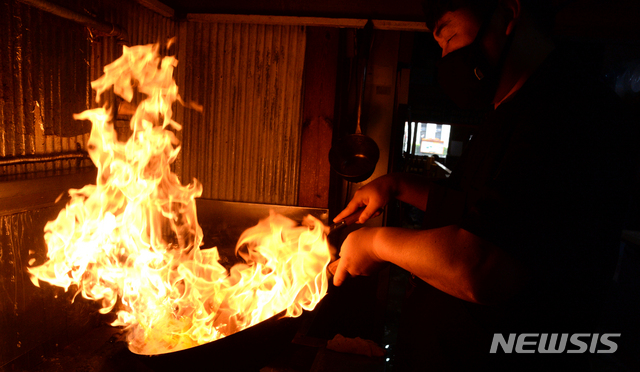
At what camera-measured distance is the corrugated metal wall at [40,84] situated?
8.83 ft

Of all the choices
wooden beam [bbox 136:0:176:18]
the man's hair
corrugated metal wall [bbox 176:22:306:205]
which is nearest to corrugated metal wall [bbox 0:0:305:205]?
corrugated metal wall [bbox 176:22:306:205]

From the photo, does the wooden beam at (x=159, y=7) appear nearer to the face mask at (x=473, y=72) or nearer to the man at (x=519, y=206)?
the man at (x=519, y=206)

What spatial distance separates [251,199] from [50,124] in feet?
6.93

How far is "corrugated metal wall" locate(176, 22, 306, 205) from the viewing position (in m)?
4.26

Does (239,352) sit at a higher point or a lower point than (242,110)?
lower

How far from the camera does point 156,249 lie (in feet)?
12.6

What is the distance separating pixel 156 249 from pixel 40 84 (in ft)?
6.00

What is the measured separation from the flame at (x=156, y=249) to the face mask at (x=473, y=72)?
1.36m

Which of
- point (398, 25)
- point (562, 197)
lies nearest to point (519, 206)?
point (562, 197)

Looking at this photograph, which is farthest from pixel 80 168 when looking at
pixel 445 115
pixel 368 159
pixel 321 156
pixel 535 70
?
pixel 445 115

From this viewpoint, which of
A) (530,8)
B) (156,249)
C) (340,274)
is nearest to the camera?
(530,8)

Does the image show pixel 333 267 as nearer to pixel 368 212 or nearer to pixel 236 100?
pixel 368 212

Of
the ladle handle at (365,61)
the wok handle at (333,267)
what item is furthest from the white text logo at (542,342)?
the ladle handle at (365,61)

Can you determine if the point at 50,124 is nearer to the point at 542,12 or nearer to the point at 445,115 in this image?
the point at 542,12
